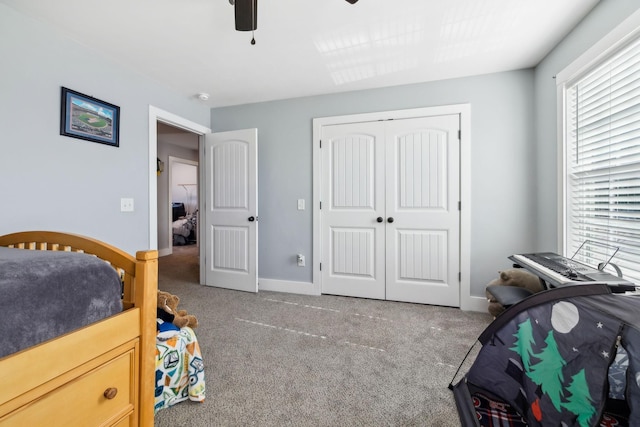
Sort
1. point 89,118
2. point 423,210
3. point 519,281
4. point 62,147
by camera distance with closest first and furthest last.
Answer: point 62,147 < point 89,118 < point 519,281 < point 423,210

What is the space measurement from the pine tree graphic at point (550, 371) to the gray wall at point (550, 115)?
161 centimetres

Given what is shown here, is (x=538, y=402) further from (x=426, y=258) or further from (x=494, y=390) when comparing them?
(x=426, y=258)

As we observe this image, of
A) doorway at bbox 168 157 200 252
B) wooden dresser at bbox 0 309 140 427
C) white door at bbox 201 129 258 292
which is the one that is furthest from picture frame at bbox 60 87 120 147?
doorway at bbox 168 157 200 252

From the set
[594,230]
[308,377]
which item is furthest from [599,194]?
[308,377]

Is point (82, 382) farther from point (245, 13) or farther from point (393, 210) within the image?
point (393, 210)

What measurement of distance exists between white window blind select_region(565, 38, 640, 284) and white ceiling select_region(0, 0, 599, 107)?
0.50 meters

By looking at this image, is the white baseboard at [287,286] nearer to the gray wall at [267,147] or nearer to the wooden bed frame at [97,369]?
the gray wall at [267,147]

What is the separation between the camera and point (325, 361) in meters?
1.75

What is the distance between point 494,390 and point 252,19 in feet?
7.31

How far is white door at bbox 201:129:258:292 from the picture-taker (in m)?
3.12

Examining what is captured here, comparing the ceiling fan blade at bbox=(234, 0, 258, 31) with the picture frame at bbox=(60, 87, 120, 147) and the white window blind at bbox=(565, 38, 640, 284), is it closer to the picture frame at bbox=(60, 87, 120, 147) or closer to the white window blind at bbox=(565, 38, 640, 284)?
the picture frame at bbox=(60, 87, 120, 147)

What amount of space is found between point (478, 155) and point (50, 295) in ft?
10.1

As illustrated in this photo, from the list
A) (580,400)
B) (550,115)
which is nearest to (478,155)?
(550,115)

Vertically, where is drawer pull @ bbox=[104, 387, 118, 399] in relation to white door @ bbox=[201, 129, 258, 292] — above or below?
below
